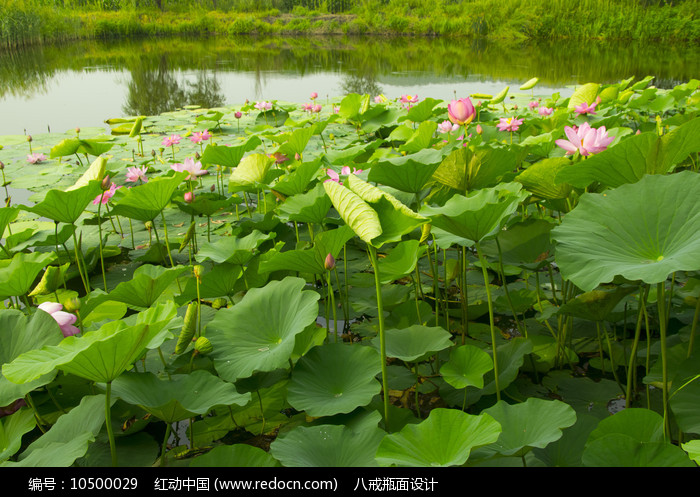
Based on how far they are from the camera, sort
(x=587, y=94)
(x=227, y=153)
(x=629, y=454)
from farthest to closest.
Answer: (x=587, y=94), (x=227, y=153), (x=629, y=454)

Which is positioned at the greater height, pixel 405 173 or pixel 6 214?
pixel 405 173

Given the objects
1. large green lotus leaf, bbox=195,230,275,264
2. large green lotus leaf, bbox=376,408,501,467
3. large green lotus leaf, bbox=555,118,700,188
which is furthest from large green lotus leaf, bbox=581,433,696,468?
large green lotus leaf, bbox=195,230,275,264

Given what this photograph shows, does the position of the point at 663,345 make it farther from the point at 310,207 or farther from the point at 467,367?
the point at 310,207

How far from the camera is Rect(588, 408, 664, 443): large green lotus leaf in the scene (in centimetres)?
91

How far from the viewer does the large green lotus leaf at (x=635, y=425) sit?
906 mm

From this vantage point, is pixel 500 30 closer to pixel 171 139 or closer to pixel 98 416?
pixel 171 139

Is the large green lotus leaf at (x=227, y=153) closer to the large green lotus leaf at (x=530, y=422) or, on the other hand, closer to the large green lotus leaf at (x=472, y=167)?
the large green lotus leaf at (x=472, y=167)

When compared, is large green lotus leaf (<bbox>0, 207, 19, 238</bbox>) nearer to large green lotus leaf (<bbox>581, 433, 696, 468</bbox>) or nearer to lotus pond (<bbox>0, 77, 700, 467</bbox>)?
lotus pond (<bbox>0, 77, 700, 467</bbox>)

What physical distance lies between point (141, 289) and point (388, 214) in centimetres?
78

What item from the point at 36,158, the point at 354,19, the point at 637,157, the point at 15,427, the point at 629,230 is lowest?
the point at 15,427

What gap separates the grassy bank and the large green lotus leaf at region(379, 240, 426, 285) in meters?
13.1

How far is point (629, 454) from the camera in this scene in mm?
→ 812

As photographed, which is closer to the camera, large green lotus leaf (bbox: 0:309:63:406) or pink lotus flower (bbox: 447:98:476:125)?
large green lotus leaf (bbox: 0:309:63:406)

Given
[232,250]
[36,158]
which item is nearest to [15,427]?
[232,250]
